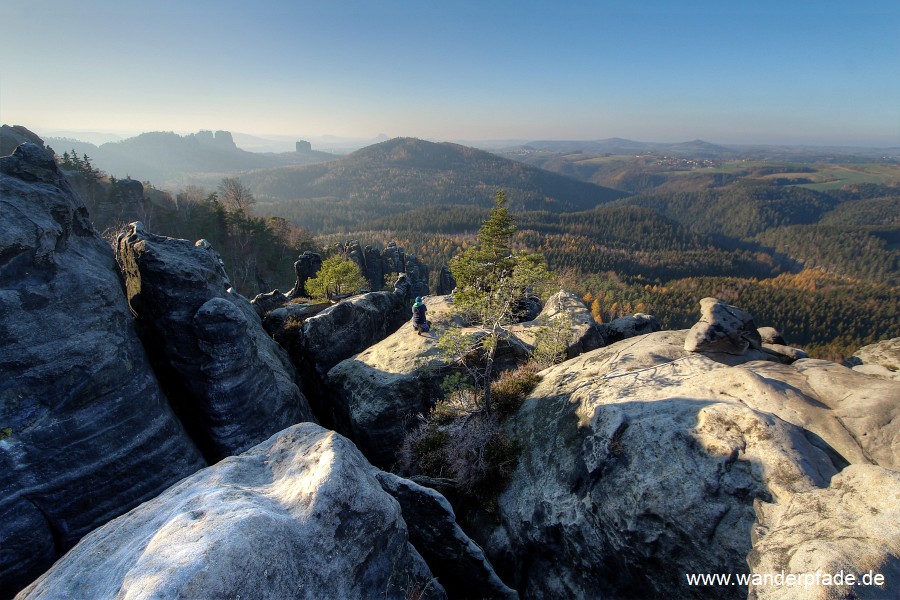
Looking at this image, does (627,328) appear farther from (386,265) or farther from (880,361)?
(386,265)

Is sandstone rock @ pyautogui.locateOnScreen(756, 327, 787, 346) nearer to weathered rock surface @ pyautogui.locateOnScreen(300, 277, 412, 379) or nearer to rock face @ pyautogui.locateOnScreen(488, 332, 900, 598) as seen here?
rock face @ pyautogui.locateOnScreen(488, 332, 900, 598)

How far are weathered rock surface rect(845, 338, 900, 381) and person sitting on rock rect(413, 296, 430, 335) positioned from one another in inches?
877

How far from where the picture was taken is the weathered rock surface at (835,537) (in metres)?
8.02

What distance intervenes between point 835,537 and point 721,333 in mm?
9561

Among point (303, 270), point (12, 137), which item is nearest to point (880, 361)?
point (303, 270)

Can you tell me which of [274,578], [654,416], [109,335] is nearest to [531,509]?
[654,416]

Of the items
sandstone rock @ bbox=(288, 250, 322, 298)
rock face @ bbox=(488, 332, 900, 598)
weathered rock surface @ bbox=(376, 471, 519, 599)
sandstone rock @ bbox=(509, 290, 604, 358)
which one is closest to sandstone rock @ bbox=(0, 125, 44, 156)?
sandstone rock @ bbox=(288, 250, 322, 298)

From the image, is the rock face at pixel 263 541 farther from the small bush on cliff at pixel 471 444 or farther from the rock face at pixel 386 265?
the rock face at pixel 386 265

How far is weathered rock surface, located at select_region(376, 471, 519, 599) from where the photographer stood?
13.7 metres

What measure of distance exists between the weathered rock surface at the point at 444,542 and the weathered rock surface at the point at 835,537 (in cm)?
803

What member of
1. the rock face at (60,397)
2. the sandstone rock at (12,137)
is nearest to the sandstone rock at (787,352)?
the rock face at (60,397)

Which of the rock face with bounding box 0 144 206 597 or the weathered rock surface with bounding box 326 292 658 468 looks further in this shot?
the weathered rock surface with bounding box 326 292 658 468

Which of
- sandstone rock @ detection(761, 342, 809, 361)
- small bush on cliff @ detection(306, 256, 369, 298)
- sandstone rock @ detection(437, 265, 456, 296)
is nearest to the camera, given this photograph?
sandstone rock @ detection(761, 342, 809, 361)

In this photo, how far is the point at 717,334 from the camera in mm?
17000
